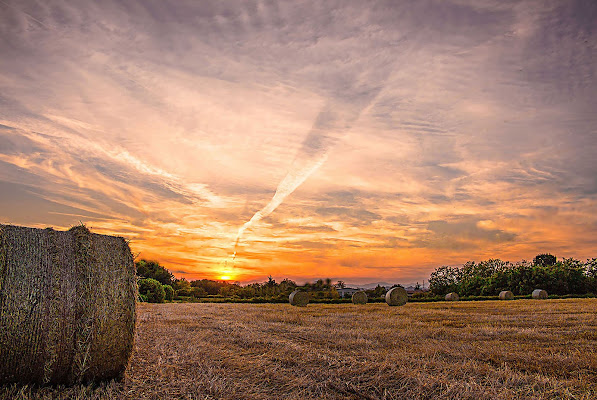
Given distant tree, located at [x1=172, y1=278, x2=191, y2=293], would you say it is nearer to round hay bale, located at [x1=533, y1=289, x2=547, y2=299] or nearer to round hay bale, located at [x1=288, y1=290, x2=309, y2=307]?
round hay bale, located at [x1=288, y1=290, x2=309, y2=307]

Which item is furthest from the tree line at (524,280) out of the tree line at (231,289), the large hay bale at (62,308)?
the large hay bale at (62,308)

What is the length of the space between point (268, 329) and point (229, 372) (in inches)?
170

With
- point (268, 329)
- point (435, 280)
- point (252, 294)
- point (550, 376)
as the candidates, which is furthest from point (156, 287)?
point (435, 280)

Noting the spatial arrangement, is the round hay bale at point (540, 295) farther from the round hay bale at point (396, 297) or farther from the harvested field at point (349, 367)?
the harvested field at point (349, 367)

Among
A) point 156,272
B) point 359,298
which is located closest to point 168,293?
point 156,272

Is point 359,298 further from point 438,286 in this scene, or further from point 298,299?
point 438,286

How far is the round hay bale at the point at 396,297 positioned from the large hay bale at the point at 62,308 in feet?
68.0

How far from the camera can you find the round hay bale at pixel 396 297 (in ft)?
77.3

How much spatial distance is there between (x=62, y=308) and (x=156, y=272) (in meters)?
29.8

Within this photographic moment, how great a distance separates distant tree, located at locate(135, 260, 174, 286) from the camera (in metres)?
30.6

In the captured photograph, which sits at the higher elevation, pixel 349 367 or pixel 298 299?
pixel 349 367

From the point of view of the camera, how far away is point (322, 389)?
4.34 m

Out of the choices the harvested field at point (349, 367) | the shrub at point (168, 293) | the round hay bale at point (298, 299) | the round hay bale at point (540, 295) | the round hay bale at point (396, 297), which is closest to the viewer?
the harvested field at point (349, 367)

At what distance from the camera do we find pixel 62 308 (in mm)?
4422
